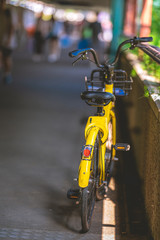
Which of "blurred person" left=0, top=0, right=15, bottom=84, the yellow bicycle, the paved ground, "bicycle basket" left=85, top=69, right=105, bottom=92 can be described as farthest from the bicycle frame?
"blurred person" left=0, top=0, right=15, bottom=84

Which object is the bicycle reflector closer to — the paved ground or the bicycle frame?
the bicycle frame

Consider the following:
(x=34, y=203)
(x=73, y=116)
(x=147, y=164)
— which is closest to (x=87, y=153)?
(x=147, y=164)

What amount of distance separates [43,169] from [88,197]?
1.92 m

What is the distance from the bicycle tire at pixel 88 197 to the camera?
3.35m

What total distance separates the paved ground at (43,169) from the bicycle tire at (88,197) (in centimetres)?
12

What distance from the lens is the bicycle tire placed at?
11.0 feet

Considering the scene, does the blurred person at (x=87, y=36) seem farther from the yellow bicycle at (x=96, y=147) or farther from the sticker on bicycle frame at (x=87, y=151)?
the sticker on bicycle frame at (x=87, y=151)

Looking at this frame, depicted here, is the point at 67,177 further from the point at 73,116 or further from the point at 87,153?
the point at 73,116

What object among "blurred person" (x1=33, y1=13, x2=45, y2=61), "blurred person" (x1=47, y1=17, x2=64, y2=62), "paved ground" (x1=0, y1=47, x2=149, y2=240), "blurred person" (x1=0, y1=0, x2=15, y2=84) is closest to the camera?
"paved ground" (x1=0, y1=47, x2=149, y2=240)

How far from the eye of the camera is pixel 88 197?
352cm

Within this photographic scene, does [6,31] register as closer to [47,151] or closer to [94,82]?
[47,151]

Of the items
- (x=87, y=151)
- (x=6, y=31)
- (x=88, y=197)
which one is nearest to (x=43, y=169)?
(x=88, y=197)

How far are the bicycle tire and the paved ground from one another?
4.9 inches

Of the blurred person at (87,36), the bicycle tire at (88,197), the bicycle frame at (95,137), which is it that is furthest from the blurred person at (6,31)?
the bicycle tire at (88,197)
